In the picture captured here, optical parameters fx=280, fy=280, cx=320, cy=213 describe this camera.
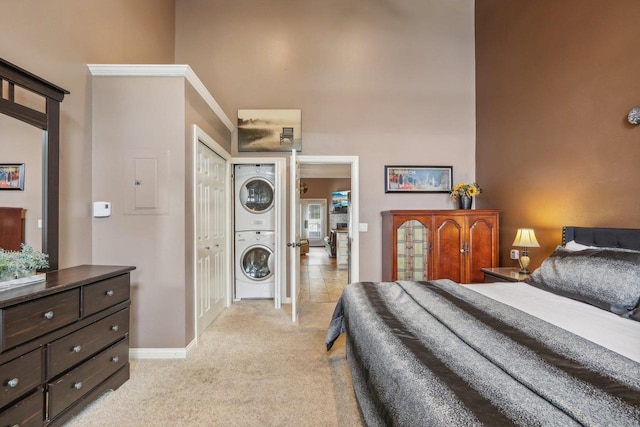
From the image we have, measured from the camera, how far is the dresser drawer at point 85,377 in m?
1.53

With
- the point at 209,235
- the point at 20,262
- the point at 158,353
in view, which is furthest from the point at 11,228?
the point at 209,235

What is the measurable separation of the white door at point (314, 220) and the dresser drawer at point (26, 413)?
31.3 feet

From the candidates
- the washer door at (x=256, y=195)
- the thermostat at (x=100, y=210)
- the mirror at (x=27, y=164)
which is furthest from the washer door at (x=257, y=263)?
the mirror at (x=27, y=164)

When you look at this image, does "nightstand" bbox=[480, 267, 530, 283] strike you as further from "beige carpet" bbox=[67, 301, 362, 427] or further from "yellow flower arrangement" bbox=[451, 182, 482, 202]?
"beige carpet" bbox=[67, 301, 362, 427]

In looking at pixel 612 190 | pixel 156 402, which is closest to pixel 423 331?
pixel 156 402

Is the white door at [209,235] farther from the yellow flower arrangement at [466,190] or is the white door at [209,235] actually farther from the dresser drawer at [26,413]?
the yellow flower arrangement at [466,190]

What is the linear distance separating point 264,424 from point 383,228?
2.74 m

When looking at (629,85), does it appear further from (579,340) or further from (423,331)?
(423,331)

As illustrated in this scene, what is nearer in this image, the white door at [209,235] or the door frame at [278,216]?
the white door at [209,235]

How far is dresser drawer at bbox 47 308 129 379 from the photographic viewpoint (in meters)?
1.53

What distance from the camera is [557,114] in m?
2.70

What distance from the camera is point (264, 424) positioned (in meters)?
1.64

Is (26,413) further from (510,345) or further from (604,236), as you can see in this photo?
(604,236)

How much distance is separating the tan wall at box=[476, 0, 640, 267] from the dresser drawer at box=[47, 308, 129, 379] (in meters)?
3.80
